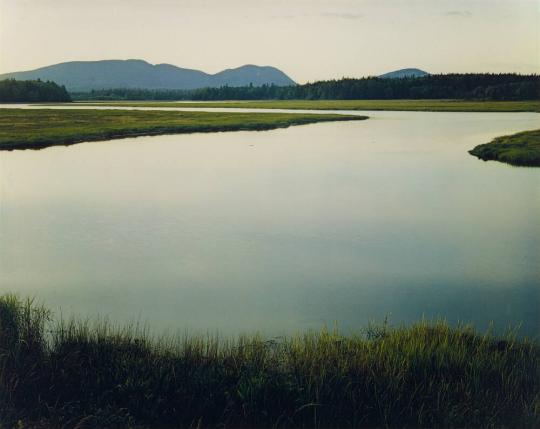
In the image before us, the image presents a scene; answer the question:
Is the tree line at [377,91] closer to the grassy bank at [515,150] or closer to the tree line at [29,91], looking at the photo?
the tree line at [29,91]

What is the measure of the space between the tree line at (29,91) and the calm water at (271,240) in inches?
1127

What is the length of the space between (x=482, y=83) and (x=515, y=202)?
3032 inches

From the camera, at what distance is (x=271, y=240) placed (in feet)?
46.1

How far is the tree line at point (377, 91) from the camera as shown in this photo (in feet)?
253

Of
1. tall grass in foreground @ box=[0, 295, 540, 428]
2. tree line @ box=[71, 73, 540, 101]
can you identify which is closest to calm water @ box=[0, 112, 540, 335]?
tall grass in foreground @ box=[0, 295, 540, 428]

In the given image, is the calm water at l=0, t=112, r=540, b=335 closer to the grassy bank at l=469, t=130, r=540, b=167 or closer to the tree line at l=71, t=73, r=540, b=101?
the grassy bank at l=469, t=130, r=540, b=167

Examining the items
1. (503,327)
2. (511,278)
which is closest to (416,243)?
(511,278)

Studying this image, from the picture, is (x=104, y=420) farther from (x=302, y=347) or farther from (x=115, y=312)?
(x=115, y=312)

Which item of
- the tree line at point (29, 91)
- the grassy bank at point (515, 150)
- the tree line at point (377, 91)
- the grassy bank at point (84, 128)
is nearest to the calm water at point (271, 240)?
the grassy bank at point (515, 150)

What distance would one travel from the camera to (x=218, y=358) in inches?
268

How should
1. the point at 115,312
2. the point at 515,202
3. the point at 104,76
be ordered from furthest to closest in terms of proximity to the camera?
the point at 104,76 → the point at 515,202 → the point at 115,312

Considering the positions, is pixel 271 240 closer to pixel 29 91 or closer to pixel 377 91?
pixel 29 91

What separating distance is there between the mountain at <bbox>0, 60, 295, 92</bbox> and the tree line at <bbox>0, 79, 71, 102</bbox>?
2.91 feet

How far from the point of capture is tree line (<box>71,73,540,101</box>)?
7725 centimetres
